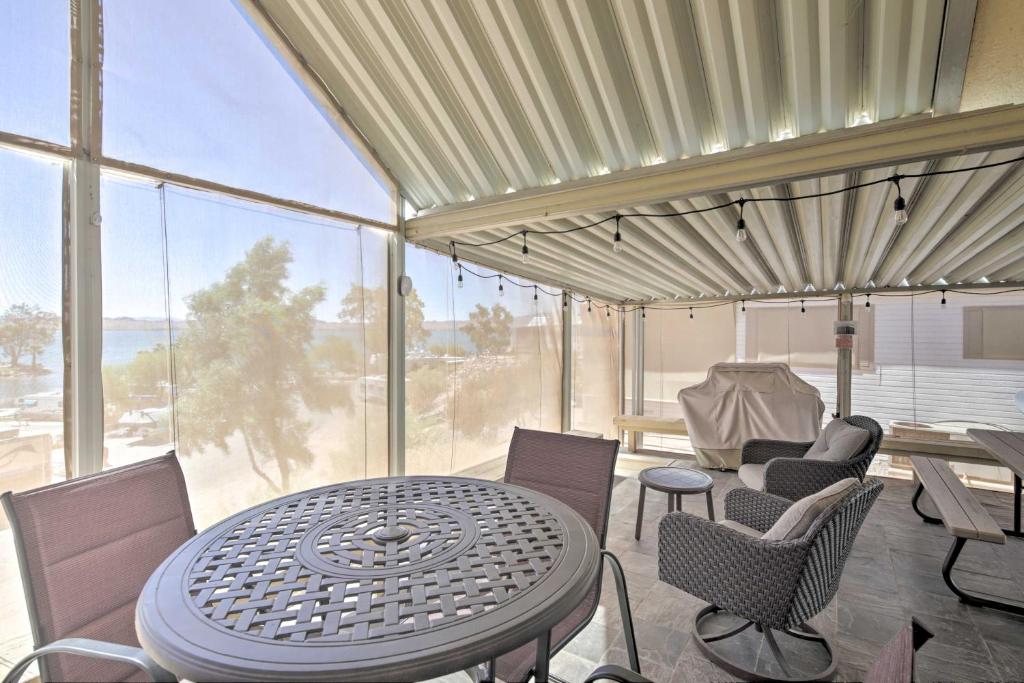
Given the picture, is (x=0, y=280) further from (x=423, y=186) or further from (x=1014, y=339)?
(x=1014, y=339)

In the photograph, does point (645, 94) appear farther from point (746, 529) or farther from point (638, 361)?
point (638, 361)

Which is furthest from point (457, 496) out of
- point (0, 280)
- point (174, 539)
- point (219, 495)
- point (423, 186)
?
point (423, 186)

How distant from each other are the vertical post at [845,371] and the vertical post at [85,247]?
7906 millimetres

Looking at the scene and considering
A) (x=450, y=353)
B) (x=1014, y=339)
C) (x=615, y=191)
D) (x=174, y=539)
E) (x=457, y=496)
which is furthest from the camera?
(x=1014, y=339)

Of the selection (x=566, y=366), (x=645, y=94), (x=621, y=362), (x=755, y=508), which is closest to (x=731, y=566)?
(x=755, y=508)

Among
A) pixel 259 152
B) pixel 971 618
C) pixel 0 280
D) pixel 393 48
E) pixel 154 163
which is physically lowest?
pixel 971 618

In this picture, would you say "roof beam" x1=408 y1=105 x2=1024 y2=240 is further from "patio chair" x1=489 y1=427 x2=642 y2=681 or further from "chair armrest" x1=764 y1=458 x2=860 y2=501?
"chair armrest" x1=764 y1=458 x2=860 y2=501

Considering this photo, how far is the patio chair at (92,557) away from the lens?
1303 millimetres

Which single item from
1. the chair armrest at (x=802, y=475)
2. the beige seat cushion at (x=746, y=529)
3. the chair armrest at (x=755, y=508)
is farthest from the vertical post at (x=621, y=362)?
the beige seat cushion at (x=746, y=529)

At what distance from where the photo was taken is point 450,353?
15.5 ft

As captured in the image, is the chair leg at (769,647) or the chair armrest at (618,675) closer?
the chair armrest at (618,675)

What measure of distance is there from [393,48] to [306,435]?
8.29ft

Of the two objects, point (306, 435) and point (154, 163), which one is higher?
point (154, 163)

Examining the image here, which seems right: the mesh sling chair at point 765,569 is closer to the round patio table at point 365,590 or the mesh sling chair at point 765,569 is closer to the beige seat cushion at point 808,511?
the beige seat cushion at point 808,511
